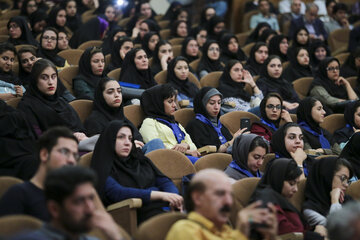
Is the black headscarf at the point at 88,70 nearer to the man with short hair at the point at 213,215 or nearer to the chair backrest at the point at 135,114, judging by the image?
the chair backrest at the point at 135,114

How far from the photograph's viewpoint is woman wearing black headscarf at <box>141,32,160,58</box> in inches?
289

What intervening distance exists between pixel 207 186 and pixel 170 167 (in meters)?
1.39

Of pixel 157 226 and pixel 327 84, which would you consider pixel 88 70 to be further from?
pixel 157 226

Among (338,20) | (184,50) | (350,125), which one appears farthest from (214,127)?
(338,20)

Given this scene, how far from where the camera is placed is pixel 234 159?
437cm

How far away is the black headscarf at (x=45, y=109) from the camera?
14.1 feet

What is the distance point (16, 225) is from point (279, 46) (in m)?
5.68

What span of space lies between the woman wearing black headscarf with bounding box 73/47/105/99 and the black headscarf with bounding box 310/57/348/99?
2.32 meters

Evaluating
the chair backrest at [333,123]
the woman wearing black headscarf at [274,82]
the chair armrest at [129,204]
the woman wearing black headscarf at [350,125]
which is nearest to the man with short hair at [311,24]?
the woman wearing black headscarf at [274,82]

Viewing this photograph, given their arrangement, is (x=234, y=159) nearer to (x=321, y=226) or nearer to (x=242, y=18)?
(x=321, y=226)

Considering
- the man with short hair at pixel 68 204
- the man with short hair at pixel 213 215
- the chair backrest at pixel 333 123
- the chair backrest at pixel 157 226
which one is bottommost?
the chair backrest at pixel 333 123

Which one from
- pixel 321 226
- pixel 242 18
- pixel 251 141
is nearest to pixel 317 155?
pixel 251 141

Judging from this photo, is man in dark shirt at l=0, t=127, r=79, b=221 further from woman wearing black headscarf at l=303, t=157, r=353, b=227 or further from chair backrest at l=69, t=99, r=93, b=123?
chair backrest at l=69, t=99, r=93, b=123

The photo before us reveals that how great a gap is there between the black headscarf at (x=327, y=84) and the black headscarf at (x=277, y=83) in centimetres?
30
